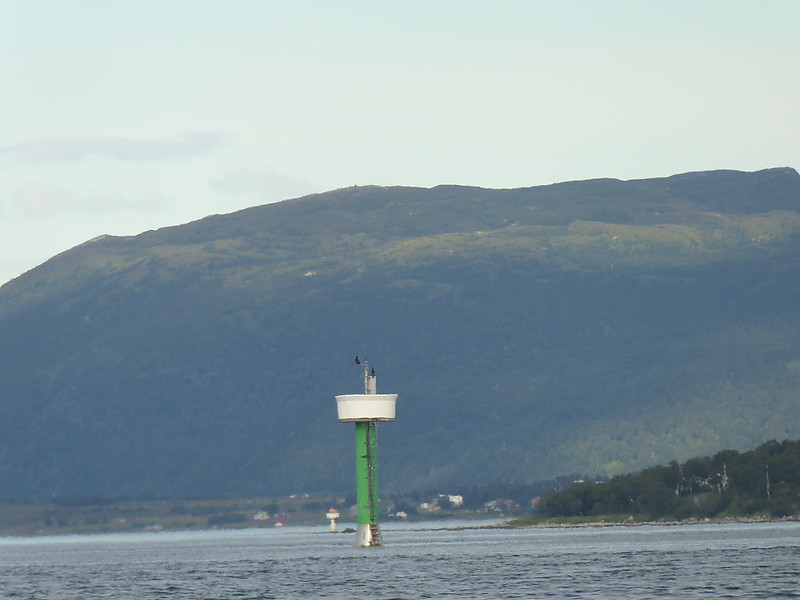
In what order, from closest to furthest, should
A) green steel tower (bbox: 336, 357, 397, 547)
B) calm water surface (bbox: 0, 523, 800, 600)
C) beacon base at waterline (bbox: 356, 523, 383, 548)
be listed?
1. calm water surface (bbox: 0, 523, 800, 600)
2. green steel tower (bbox: 336, 357, 397, 547)
3. beacon base at waterline (bbox: 356, 523, 383, 548)

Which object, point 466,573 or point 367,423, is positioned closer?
point 466,573

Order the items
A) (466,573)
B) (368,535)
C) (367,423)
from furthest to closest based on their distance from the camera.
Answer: (368,535) → (367,423) → (466,573)

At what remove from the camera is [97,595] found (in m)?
113

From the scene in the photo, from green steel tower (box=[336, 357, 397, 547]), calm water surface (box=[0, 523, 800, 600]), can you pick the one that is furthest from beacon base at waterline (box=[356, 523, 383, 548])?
green steel tower (box=[336, 357, 397, 547])

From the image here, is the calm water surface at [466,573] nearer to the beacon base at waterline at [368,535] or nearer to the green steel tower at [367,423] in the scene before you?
the beacon base at waterline at [368,535]

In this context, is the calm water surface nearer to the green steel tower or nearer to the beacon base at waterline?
the beacon base at waterline

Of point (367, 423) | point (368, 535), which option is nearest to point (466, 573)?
point (367, 423)

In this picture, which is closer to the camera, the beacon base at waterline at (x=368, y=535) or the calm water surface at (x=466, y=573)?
the calm water surface at (x=466, y=573)

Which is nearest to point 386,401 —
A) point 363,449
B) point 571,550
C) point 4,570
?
point 363,449

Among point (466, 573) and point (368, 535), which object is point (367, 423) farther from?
point (466, 573)

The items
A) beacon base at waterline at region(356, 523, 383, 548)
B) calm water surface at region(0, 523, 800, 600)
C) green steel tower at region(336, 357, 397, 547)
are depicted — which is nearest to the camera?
calm water surface at region(0, 523, 800, 600)

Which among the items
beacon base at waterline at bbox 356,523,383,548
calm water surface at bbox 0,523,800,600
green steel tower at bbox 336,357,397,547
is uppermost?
green steel tower at bbox 336,357,397,547

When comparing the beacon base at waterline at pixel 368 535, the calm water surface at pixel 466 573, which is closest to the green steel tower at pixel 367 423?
the beacon base at waterline at pixel 368 535

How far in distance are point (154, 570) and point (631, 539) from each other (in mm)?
63998
